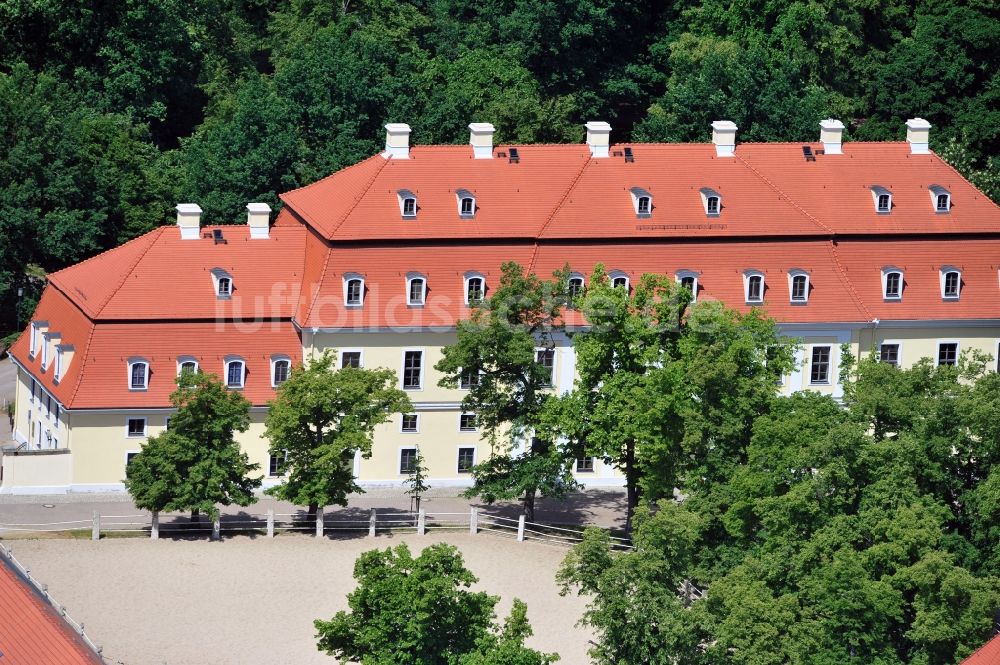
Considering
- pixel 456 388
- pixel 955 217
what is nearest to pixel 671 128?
pixel 955 217

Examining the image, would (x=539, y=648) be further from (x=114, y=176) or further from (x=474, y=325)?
(x=114, y=176)

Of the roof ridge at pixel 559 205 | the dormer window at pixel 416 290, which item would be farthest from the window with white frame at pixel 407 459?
the roof ridge at pixel 559 205

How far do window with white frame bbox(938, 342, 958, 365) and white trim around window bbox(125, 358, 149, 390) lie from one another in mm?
28761

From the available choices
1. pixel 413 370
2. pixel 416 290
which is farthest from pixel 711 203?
pixel 413 370

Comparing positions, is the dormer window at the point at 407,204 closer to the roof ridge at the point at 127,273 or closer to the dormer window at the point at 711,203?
the roof ridge at the point at 127,273

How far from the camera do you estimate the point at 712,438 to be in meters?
79.2

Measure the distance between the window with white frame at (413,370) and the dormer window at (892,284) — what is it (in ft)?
56.5

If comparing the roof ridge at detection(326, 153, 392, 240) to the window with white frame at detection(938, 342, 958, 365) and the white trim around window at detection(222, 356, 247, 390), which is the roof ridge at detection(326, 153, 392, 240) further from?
the window with white frame at detection(938, 342, 958, 365)

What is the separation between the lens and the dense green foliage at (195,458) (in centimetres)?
8306

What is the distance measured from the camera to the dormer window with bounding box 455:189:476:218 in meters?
92.2

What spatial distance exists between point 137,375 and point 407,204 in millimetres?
11239

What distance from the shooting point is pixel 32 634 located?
6372 cm

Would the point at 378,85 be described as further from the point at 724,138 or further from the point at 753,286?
the point at 753,286

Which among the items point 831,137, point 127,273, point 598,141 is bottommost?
point 127,273
